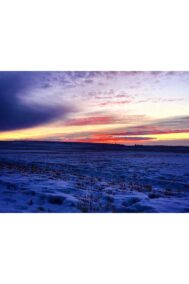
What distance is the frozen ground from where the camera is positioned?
13.8 feet

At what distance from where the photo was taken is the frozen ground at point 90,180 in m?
4.19

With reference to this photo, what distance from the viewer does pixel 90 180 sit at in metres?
4.44
